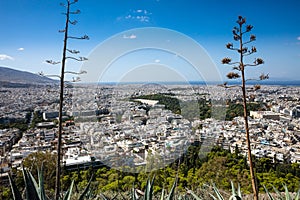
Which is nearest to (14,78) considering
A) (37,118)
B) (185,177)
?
(37,118)

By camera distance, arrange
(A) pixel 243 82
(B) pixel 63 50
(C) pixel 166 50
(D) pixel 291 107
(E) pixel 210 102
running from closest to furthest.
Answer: (A) pixel 243 82 < (B) pixel 63 50 < (C) pixel 166 50 < (E) pixel 210 102 < (D) pixel 291 107

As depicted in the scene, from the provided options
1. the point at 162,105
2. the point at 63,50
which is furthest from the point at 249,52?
the point at 162,105

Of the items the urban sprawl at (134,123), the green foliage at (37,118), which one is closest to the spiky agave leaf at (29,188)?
the urban sprawl at (134,123)

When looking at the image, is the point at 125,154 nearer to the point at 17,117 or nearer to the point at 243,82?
the point at 243,82

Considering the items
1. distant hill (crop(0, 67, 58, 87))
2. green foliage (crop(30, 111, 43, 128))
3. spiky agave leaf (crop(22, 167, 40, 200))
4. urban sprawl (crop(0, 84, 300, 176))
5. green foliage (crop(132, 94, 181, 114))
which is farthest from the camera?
distant hill (crop(0, 67, 58, 87))

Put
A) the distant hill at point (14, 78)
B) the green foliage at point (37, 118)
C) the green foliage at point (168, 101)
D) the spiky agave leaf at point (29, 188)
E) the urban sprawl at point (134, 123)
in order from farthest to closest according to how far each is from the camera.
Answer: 1. the distant hill at point (14, 78)
2. the green foliage at point (37, 118)
3. the green foliage at point (168, 101)
4. the urban sprawl at point (134, 123)
5. the spiky agave leaf at point (29, 188)

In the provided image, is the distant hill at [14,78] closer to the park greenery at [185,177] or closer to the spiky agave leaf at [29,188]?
the park greenery at [185,177]

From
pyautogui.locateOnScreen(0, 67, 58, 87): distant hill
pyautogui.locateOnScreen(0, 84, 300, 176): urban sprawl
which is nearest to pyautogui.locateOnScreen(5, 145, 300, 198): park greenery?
pyautogui.locateOnScreen(0, 84, 300, 176): urban sprawl

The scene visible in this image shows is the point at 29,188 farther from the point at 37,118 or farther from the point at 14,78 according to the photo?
the point at 14,78

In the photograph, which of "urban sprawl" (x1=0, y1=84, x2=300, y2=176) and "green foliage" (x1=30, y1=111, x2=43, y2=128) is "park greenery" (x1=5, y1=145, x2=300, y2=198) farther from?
"green foliage" (x1=30, y1=111, x2=43, y2=128)

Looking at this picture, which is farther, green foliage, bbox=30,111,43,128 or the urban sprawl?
green foliage, bbox=30,111,43,128

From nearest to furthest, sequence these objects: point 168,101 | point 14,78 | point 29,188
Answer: point 29,188
point 168,101
point 14,78
